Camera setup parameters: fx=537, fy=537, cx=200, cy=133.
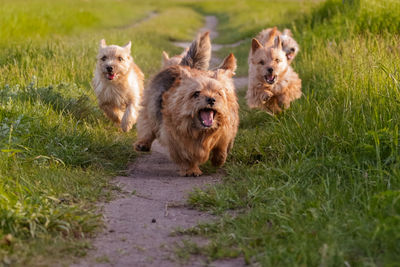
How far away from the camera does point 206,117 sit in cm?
498

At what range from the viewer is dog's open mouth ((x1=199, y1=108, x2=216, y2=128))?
495cm

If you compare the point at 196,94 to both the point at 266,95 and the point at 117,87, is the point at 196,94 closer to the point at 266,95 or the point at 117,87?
the point at 266,95

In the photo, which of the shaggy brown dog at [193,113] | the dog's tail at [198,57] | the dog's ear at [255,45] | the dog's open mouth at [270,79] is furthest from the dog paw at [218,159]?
the dog's ear at [255,45]

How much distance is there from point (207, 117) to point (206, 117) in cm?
1

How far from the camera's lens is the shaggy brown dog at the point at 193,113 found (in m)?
4.89

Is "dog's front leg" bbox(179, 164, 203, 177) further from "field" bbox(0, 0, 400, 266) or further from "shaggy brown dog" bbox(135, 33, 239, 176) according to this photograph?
"field" bbox(0, 0, 400, 266)

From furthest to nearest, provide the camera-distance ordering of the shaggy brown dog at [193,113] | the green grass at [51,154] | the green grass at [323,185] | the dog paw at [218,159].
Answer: the dog paw at [218,159], the shaggy brown dog at [193,113], the green grass at [51,154], the green grass at [323,185]

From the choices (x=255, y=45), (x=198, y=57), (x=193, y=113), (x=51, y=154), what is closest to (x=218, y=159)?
(x=193, y=113)

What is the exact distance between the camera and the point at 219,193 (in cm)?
432

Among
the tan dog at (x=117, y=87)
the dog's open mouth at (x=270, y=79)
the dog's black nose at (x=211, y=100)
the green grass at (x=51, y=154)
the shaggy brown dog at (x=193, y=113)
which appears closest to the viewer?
the green grass at (x=51, y=154)

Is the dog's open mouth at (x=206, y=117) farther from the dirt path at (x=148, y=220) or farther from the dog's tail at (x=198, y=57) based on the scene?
the dog's tail at (x=198, y=57)

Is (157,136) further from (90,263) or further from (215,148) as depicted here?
(90,263)

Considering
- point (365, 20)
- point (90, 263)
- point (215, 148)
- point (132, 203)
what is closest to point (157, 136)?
point (215, 148)

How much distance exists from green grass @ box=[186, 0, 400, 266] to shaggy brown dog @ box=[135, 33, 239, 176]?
37 centimetres
